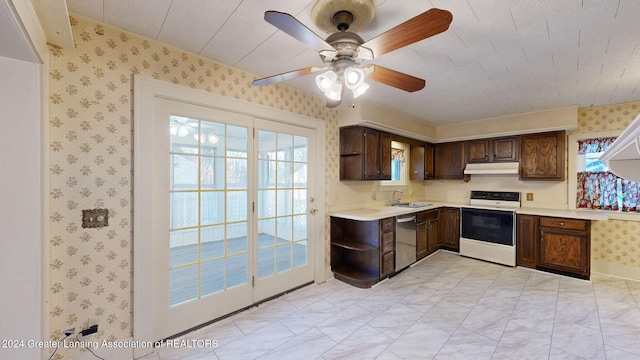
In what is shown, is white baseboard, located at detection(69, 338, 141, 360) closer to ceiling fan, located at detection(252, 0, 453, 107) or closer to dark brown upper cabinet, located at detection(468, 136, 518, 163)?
ceiling fan, located at detection(252, 0, 453, 107)

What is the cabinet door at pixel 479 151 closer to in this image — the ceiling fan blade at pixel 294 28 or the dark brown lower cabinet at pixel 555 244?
the dark brown lower cabinet at pixel 555 244

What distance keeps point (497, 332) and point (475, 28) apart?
2.48 metres

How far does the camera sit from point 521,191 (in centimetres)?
431

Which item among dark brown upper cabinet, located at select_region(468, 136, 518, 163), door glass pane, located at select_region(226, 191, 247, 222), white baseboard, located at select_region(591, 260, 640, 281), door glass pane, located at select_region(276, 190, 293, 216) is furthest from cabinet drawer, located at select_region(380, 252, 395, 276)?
white baseboard, located at select_region(591, 260, 640, 281)

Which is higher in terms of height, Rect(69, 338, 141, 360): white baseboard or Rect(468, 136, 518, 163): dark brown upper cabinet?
Rect(468, 136, 518, 163): dark brown upper cabinet

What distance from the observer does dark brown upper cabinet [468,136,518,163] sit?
165 inches

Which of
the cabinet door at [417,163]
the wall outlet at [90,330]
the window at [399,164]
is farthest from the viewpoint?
the cabinet door at [417,163]

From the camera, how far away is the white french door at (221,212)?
214 centimetres

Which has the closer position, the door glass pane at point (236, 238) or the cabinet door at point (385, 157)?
the door glass pane at point (236, 238)

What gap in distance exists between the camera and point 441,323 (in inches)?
94.5

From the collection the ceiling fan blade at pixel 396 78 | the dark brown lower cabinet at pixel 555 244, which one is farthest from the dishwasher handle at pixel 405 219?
the ceiling fan blade at pixel 396 78

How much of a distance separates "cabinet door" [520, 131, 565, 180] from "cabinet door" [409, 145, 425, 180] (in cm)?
152

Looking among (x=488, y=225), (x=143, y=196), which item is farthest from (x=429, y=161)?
(x=143, y=196)

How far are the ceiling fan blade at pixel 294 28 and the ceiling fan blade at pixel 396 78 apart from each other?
0.36 m
